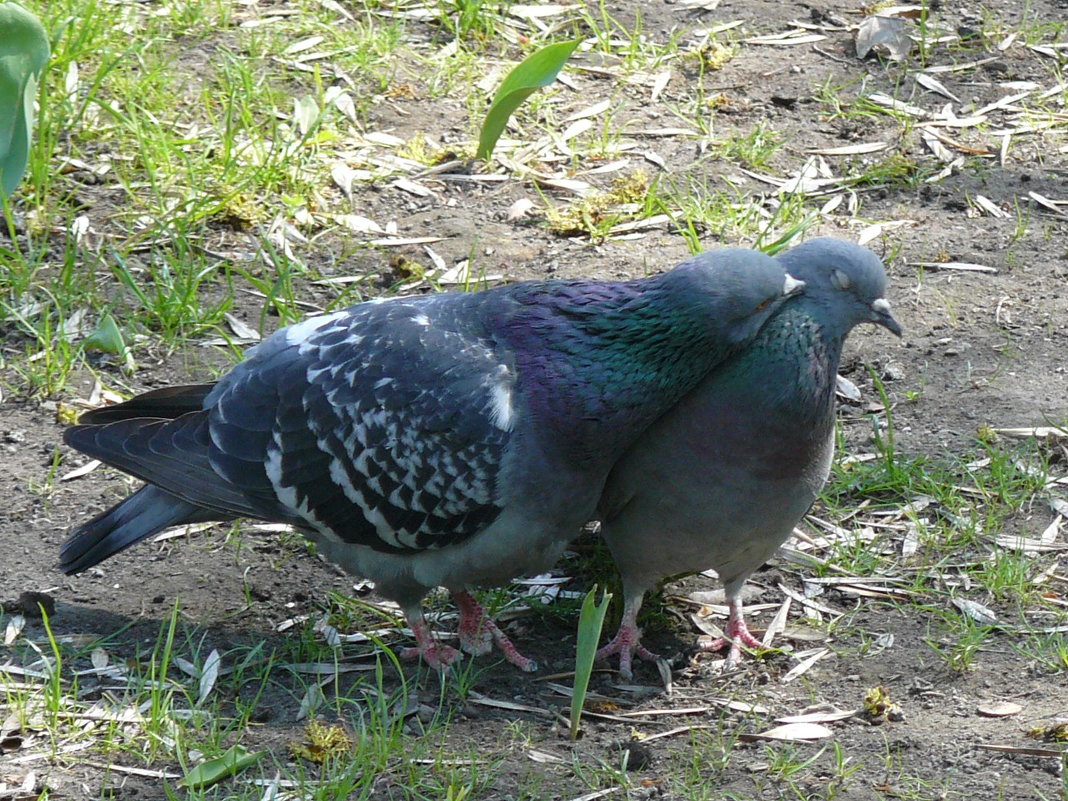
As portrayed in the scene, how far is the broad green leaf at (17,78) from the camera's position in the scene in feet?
16.0

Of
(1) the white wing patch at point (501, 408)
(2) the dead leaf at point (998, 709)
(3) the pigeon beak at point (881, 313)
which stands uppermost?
(3) the pigeon beak at point (881, 313)

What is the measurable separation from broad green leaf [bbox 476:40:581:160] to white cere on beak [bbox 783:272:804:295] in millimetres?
2117

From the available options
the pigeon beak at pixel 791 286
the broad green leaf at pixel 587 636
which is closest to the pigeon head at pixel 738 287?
the pigeon beak at pixel 791 286

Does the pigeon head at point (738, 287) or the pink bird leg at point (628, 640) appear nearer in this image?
the pigeon head at point (738, 287)

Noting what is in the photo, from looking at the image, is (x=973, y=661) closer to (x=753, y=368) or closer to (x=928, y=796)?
(x=928, y=796)

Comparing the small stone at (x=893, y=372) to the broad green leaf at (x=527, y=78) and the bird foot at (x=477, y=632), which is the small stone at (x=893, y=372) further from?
the bird foot at (x=477, y=632)

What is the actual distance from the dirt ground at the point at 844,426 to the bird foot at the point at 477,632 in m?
0.07

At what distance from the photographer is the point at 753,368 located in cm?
357

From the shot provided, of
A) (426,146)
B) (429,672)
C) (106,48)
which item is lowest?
(429,672)

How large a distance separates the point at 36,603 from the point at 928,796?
8.39ft

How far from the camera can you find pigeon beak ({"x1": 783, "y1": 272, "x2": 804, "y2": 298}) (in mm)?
3541

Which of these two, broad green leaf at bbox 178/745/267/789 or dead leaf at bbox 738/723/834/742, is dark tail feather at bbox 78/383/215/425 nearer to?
broad green leaf at bbox 178/745/267/789

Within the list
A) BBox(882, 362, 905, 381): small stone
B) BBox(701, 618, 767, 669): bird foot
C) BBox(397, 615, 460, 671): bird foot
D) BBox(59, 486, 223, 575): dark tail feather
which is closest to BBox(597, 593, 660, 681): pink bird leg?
BBox(701, 618, 767, 669): bird foot

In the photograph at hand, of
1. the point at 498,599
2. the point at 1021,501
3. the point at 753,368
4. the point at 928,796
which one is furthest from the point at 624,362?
the point at 1021,501
